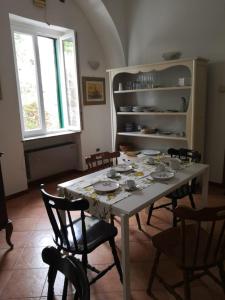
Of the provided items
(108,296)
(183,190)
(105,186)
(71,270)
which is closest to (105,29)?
(183,190)

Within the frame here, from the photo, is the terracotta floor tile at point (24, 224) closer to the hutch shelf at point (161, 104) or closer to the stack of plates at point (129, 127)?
the hutch shelf at point (161, 104)

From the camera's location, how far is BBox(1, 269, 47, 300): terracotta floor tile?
5.83 feet

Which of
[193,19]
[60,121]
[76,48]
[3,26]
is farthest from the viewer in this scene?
[60,121]

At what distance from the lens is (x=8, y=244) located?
2.34m

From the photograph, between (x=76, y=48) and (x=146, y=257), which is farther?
(x=76, y=48)

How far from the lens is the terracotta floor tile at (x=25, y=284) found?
5.83ft

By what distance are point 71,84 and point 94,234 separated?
315cm

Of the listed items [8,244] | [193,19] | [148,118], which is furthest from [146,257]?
[193,19]

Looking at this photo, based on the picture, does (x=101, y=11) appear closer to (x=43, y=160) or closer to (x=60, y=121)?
(x=60, y=121)

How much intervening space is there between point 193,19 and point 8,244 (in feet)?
12.0

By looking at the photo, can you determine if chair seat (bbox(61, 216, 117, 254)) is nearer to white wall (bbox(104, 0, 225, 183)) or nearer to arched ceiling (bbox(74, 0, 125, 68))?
white wall (bbox(104, 0, 225, 183))

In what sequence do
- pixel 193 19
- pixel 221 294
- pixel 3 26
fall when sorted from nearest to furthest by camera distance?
pixel 221 294
pixel 3 26
pixel 193 19

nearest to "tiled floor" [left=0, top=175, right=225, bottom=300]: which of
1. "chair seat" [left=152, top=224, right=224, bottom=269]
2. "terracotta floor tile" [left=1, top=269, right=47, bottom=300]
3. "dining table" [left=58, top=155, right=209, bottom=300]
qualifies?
"terracotta floor tile" [left=1, top=269, right=47, bottom=300]

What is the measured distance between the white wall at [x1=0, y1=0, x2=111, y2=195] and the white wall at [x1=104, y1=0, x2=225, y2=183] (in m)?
0.61
